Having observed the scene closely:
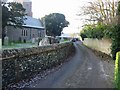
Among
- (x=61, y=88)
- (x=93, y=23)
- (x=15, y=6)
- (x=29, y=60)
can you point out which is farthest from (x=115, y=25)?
(x=15, y=6)

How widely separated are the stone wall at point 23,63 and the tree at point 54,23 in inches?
2906

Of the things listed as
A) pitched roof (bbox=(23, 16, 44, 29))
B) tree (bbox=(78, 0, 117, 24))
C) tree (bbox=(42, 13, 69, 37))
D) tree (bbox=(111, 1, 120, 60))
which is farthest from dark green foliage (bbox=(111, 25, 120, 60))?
pitched roof (bbox=(23, 16, 44, 29))

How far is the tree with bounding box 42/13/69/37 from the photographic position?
91.5 meters

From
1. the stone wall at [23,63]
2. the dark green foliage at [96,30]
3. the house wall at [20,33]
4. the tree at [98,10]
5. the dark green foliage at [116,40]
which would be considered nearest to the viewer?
the stone wall at [23,63]

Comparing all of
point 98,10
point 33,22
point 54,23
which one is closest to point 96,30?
point 98,10

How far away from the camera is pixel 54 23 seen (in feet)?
302

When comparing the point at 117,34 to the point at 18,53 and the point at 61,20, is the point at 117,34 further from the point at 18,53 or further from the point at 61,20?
the point at 61,20

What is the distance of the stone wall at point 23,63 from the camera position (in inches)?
400

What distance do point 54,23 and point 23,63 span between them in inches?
3168

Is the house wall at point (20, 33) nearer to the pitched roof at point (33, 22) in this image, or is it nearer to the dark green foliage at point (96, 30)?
the pitched roof at point (33, 22)

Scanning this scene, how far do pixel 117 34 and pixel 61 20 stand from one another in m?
68.7

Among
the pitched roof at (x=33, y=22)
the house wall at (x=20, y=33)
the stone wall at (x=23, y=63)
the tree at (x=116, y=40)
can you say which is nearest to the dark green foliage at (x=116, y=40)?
the tree at (x=116, y=40)

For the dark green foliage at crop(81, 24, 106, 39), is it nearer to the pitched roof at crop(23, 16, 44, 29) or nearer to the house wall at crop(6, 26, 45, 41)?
the house wall at crop(6, 26, 45, 41)

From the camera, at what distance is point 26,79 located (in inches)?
482
